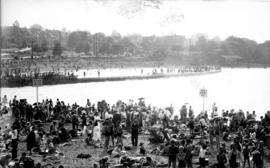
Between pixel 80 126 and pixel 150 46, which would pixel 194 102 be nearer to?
pixel 80 126

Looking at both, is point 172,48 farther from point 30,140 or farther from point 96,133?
point 30,140

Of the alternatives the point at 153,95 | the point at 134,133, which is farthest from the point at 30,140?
the point at 153,95

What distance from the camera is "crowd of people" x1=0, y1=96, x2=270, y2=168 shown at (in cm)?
793

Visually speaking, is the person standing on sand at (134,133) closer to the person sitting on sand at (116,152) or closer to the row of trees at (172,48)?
the person sitting on sand at (116,152)

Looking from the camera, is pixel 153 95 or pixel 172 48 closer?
pixel 153 95

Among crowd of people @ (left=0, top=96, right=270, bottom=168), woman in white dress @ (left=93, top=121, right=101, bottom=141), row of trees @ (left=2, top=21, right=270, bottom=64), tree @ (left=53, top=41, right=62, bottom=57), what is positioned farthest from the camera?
row of trees @ (left=2, top=21, right=270, bottom=64)

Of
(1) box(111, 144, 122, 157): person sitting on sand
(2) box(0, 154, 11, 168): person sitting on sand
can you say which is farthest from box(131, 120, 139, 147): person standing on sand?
(2) box(0, 154, 11, 168): person sitting on sand

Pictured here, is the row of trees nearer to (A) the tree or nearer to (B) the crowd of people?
(A) the tree

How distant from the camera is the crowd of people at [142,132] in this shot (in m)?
7.93

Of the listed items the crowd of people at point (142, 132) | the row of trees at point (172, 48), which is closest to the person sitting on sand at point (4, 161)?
the crowd of people at point (142, 132)

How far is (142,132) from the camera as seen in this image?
42.0ft

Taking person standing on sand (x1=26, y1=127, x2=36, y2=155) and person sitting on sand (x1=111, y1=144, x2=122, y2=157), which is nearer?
person sitting on sand (x1=111, y1=144, x2=122, y2=157)

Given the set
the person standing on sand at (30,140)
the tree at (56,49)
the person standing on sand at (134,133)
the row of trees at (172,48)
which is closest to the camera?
the person standing on sand at (30,140)

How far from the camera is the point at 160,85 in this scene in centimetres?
3388
